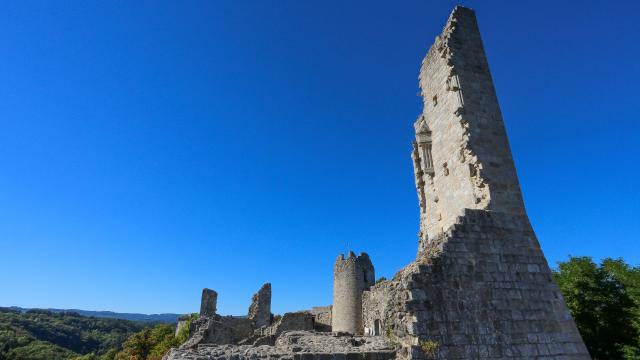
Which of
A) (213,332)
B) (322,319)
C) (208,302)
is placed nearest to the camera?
(213,332)

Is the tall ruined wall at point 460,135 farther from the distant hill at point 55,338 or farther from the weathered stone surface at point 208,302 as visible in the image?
the distant hill at point 55,338

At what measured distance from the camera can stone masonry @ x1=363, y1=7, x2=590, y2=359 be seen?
5523 mm

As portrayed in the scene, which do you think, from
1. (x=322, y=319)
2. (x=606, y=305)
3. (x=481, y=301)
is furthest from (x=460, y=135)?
(x=322, y=319)

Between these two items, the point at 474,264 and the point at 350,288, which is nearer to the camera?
the point at 474,264

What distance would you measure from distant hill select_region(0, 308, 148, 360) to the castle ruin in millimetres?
38022

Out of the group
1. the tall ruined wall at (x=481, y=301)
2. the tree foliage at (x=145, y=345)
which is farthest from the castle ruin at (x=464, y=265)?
the tree foliage at (x=145, y=345)

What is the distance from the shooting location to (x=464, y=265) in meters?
6.14

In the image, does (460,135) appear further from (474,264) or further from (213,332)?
(213,332)

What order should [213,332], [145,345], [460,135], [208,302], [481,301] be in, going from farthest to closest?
1. [145,345]
2. [208,302]
3. [213,332]
4. [460,135]
5. [481,301]

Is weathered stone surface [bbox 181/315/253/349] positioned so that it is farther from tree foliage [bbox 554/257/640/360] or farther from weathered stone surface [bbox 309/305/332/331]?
tree foliage [bbox 554/257/640/360]

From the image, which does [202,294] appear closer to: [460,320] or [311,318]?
[311,318]

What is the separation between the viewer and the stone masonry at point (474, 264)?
5523 millimetres

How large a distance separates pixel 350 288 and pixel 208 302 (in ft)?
29.7

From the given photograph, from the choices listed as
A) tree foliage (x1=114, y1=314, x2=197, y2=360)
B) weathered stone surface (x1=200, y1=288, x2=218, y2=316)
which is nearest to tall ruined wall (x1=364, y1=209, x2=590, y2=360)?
weathered stone surface (x1=200, y1=288, x2=218, y2=316)
